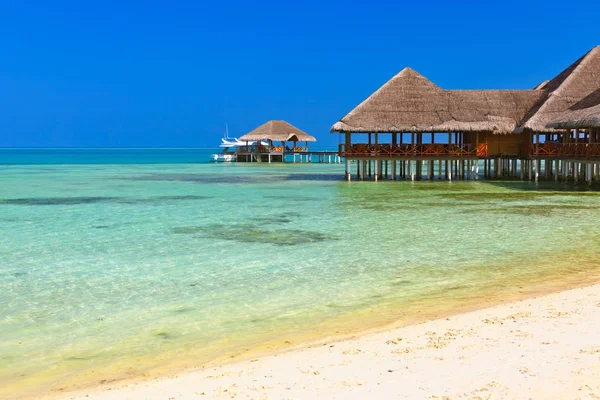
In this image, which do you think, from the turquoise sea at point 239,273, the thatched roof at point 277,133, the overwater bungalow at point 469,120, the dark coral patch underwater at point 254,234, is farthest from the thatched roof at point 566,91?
the thatched roof at point 277,133

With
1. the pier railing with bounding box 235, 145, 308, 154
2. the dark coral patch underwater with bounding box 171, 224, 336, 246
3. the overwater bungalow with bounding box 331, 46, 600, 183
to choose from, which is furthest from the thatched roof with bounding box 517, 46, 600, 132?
the pier railing with bounding box 235, 145, 308, 154

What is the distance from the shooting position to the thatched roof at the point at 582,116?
2097 centimetres

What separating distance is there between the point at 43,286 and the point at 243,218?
23.9ft

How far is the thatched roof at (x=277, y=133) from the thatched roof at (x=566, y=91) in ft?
76.7

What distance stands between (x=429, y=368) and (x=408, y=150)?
24.0 m

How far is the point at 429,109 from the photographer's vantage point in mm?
28078

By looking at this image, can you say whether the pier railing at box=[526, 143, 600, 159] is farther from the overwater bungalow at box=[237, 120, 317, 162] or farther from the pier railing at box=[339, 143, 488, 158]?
the overwater bungalow at box=[237, 120, 317, 162]

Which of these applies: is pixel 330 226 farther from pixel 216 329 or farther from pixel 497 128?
pixel 497 128

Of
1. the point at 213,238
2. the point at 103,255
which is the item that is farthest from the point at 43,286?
the point at 213,238

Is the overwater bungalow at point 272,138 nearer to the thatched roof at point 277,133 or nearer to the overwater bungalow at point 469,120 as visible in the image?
the thatched roof at point 277,133

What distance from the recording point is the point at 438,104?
28.3m

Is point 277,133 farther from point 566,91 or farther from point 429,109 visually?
point 566,91

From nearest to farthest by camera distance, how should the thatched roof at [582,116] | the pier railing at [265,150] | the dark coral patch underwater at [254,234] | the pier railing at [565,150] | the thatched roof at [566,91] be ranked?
the dark coral patch underwater at [254,234]
the thatched roof at [582,116]
the pier railing at [565,150]
the thatched roof at [566,91]
the pier railing at [265,150]

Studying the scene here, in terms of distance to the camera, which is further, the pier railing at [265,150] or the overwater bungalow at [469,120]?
the pier railing at [265,150]
